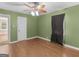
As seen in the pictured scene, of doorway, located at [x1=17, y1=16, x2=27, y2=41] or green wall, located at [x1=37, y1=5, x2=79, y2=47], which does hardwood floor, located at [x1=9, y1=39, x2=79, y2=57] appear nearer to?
green wall, located at [x1=37, y1=5, x2=79, y2=47]

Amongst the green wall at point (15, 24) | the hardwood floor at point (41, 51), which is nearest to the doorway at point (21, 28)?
the green wall at point (15, 24)

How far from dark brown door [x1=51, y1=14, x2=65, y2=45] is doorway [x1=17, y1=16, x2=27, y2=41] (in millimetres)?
1751

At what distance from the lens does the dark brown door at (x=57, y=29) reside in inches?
157

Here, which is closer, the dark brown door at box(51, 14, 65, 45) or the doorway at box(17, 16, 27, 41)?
the dark brown door at box(51, 14, 65, 45)

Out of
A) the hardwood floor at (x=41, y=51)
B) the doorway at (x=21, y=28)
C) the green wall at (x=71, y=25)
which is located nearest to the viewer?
the hardwood floor at (x=41, y=51)

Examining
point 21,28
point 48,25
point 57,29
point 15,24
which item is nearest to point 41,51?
point 57,29

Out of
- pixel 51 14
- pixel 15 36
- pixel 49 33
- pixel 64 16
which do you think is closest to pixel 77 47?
pixel 64 16

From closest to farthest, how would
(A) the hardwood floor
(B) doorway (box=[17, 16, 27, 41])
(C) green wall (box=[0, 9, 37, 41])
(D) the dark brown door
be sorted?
(A) the hardwood floor
(D) the dark brown door
(C) green wall (box=[0, 9, 37, 41])
(B) doorway (box=[17, 16, 27, 41])

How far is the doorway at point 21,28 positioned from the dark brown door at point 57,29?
5.74 ft

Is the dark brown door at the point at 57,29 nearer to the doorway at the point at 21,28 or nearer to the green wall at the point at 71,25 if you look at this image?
the green wall at the point at 71,25

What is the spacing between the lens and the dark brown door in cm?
399

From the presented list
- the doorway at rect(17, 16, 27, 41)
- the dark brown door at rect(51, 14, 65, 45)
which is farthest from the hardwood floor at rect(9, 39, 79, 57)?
the doorway at rect(17, 16, 27, 41)

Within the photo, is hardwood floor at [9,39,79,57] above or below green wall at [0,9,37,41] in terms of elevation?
below


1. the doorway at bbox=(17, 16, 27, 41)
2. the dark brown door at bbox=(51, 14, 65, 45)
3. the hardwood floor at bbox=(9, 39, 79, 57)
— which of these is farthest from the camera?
the doorway at bbox=(17, 16, 27, 41)
